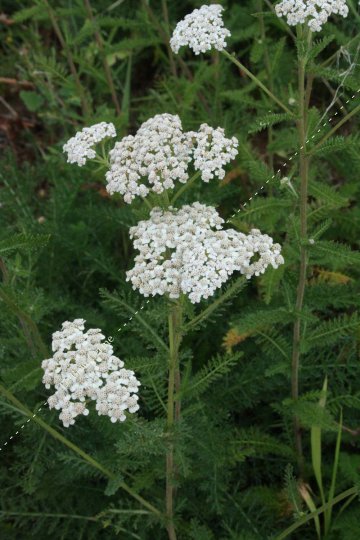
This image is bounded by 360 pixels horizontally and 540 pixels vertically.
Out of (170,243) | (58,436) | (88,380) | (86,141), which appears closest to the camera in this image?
(88,380)

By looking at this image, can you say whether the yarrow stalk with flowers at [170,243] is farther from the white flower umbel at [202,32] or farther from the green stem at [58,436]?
the green stem at [58,436]

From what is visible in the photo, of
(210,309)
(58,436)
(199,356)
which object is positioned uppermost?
(210,309)

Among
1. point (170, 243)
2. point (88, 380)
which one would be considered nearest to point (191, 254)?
point (170, 243)

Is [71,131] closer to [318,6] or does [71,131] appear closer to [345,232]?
[345,232]

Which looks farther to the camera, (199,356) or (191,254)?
(199,356)

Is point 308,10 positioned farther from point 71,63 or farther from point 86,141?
point 71,63

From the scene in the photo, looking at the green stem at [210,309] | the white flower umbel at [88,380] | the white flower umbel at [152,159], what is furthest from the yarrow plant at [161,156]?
the white flower umbel at [88,380]

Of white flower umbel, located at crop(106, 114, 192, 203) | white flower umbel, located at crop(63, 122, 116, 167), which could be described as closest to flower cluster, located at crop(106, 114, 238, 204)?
white flower umbel, located at crop(106, 114, 192, 203)

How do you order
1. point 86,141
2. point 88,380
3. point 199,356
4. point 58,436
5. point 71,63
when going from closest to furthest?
1. point 88,380
2. point 58,436
3. point 86,141
4. point 199,356
5. point 71,63
